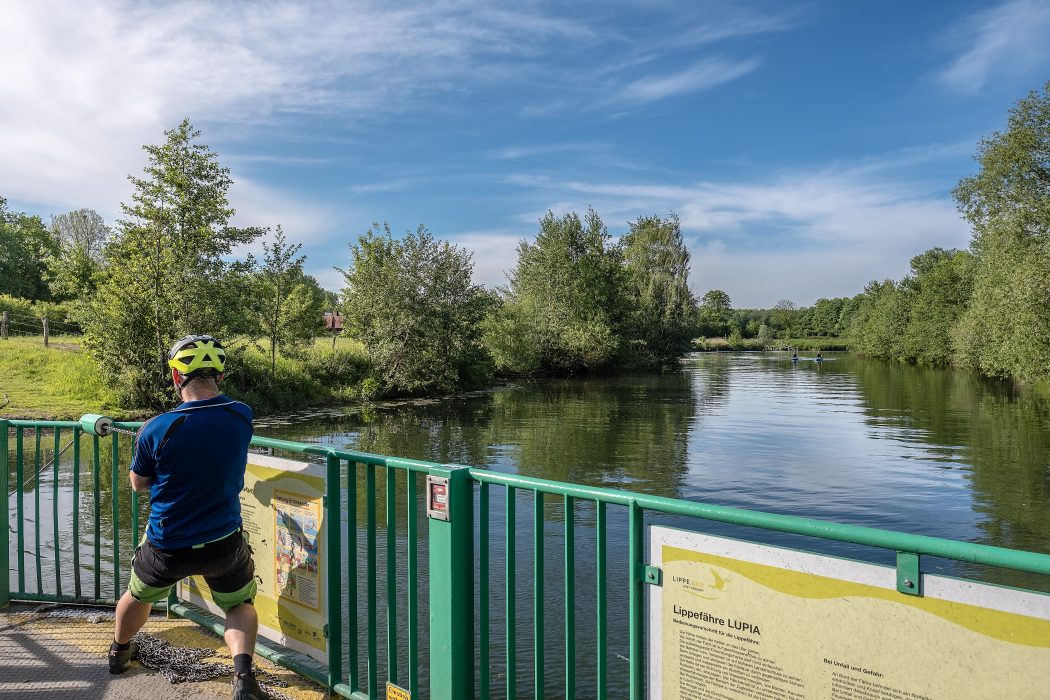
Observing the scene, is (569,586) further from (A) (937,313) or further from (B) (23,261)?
(A) (937,313)

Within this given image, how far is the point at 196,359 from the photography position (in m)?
3.46

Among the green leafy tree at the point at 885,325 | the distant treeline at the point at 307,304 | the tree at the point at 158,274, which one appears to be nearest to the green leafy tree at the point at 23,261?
the distant treeline at the point at 307,304

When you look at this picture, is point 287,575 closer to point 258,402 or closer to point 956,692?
point 956,692

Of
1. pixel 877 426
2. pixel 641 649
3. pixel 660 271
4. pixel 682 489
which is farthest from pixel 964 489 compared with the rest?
pixel 660 271

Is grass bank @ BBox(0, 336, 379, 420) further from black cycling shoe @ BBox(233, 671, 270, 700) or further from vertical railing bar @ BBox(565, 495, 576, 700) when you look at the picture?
vertical railing bar @ BBox(565, 495, 576, 700)

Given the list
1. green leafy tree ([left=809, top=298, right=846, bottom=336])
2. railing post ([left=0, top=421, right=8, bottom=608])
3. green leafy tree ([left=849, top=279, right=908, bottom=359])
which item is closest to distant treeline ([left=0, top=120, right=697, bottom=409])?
railing post ([left=0, top=421, right=8, bottom=608])

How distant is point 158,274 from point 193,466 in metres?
23.3

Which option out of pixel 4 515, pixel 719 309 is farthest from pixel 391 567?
pixel 719 309

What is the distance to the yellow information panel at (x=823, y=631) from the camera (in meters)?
1.87

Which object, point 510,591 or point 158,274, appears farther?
point 158,274

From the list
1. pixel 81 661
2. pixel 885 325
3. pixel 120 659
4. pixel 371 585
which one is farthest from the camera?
pixel 885 325

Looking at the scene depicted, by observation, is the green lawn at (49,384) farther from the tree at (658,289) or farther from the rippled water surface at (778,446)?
the tree at (658,289)

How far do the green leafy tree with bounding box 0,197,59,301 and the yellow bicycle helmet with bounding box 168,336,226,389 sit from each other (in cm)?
6407

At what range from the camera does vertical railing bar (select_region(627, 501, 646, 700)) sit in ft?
8.68
